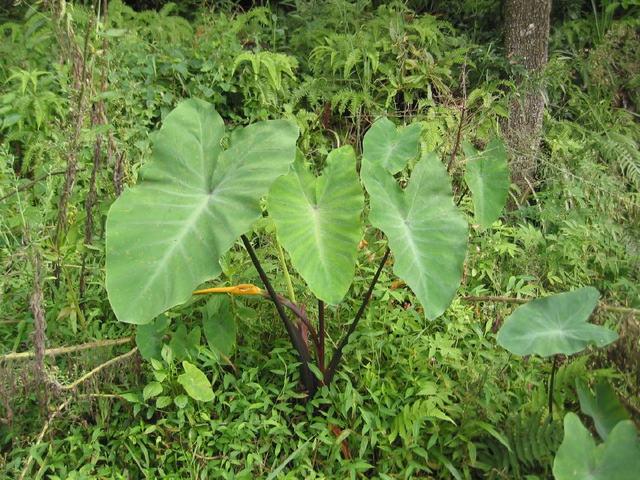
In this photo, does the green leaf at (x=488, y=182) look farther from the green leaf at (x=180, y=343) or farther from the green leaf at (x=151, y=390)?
the green leaf at (x=151, y=390)

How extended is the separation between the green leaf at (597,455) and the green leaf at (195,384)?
3.21ft

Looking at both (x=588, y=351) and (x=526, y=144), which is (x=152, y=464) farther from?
(x=526, y=144)

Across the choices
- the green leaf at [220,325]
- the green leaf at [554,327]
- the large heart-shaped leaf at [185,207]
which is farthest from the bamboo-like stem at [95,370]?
the green leaf at [554,327]

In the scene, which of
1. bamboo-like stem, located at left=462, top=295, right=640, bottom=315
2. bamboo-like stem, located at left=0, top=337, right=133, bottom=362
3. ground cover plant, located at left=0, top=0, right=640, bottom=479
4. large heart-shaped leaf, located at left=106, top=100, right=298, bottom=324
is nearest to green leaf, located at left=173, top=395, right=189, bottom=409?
ground cover plant, located at left=0, top=0, right=640, bottom=479

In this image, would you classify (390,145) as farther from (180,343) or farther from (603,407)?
(603,407)

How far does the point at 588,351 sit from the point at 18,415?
5.76 feet

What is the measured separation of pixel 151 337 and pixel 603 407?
4.40ft

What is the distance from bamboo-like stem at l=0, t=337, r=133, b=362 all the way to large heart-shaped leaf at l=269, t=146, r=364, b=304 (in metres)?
0.69

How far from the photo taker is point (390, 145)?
2330mm

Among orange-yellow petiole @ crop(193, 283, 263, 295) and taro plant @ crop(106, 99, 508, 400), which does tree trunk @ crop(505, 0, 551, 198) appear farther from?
orange-yellow petiole @ crop(193, 283, 263, 295)

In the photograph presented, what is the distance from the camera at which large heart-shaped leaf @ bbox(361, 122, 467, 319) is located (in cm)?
184

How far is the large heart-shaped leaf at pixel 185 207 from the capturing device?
1.74m

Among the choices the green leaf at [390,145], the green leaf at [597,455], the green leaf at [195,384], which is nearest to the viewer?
the green leaf at [597,455]

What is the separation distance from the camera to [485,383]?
2.04 m
